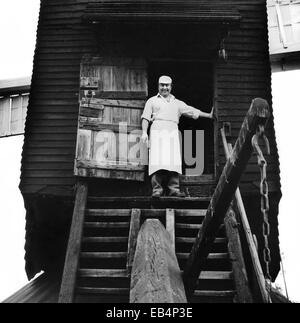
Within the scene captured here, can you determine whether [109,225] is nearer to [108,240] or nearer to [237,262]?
[108,240]

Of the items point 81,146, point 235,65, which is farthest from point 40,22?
point 235,65

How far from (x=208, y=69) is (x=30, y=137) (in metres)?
3.52

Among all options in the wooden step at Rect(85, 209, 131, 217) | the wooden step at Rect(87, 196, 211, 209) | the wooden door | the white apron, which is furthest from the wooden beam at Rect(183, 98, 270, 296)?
the wooden door

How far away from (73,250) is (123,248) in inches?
77.0

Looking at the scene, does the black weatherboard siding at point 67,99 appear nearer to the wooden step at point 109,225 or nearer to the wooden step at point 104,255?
the wooden step at point 109,225

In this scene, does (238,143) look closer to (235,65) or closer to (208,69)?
(235,65)

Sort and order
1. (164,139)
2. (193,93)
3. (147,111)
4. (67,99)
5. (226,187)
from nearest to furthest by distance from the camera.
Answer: (226,187)
(164,139)
(147,111)
(67,99)
(193,93)

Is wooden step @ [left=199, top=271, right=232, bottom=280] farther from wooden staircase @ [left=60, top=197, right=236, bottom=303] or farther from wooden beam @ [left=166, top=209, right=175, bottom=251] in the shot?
wooden beam @ [left=166, top=209, right=175, bottom=251]

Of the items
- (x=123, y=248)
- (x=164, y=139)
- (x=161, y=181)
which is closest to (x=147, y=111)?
(x=164, y=139)

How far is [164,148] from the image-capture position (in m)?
7.51

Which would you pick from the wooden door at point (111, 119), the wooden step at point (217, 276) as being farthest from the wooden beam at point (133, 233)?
the wooden door at point (111, 119)

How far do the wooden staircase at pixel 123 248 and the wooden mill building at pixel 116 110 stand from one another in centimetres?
3

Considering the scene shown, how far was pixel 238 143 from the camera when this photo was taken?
11.3ft

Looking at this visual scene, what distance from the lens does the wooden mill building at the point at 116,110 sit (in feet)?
25.3
